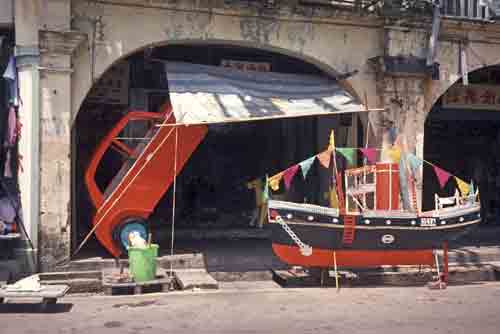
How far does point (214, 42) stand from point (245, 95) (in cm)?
124

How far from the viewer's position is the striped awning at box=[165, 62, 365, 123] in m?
9.71

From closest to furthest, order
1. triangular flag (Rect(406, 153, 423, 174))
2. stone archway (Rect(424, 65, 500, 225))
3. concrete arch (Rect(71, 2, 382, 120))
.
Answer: triangular flag (Rect(406, 153, 423, 174)) < concrete arch (Rect(71, 2, 382, 120)) < stone archway (Rect(424, 65, 500, 225))

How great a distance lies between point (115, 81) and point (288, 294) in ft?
20.9

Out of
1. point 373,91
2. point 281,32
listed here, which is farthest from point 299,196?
point 281,32

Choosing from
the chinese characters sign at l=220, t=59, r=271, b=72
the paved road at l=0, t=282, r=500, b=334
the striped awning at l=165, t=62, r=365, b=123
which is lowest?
the paved road at l=0, t=282, r=500, b=334

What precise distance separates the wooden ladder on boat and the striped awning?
6.28ft

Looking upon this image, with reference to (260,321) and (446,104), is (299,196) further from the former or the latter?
(260,321)

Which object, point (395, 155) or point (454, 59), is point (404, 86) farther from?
point (395, 155)

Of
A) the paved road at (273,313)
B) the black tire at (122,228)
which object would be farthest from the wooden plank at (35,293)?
the black tire at (122,228)

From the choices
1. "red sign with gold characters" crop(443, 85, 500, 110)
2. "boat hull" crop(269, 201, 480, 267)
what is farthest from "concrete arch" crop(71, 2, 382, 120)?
"red sign with gold characters" crop(443, 85, 500, 110)

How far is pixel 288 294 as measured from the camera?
29.5ft

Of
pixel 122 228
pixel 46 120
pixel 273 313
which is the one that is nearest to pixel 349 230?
pixel 273 313

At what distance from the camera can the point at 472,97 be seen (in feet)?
49.1

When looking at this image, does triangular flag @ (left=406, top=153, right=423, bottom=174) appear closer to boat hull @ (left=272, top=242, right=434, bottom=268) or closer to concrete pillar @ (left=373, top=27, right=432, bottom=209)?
concrete pillar @ (left=373, top=27, right=432, bottom=209)
